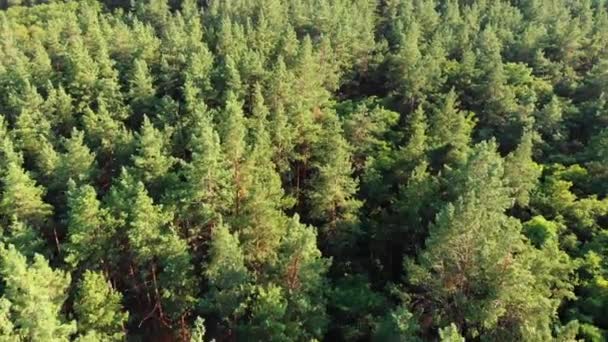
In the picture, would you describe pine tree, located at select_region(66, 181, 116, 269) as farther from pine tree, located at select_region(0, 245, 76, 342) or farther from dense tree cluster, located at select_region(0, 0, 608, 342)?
pine tree, located at select_region(0, 245, 76, 342)

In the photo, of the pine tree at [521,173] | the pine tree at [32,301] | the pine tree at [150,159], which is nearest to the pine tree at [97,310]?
the pine tree at [32,301]

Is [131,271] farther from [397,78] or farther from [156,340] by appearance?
[397,78]

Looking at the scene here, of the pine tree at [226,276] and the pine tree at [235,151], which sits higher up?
the pine tree at [235,151]

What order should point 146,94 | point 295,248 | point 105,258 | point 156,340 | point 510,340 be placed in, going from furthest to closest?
point 146,94
point 156,340
point 105,258
point 295,248
point 510,340

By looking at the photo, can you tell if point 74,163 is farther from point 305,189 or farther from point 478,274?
point 478,274

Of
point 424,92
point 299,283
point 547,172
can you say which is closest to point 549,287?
point 299,283

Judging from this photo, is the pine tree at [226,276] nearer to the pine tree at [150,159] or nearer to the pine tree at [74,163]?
the pine tree at [150,159]
